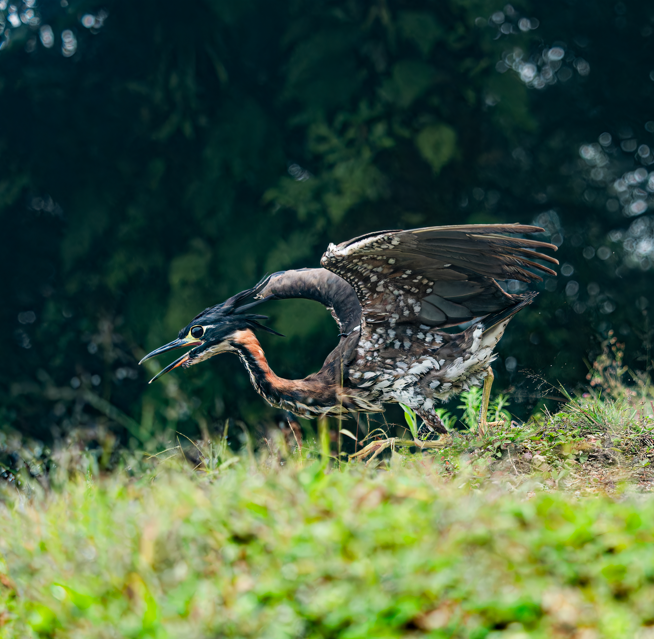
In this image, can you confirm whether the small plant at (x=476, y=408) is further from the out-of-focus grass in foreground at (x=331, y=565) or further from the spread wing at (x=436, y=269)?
the out-of-focus grass in foreground at (x=331, y=565)

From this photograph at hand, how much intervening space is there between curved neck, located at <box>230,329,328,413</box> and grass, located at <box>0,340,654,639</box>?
161cm

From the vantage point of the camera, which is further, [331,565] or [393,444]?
[393,444]

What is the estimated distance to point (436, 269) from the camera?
408cm

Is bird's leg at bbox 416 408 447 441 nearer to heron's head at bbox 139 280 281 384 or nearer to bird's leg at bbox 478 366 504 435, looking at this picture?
bird's leg at bbox 478 366 504 435

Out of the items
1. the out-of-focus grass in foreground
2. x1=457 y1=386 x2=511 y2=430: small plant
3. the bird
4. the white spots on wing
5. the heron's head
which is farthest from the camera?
x1=457 y1=386 x2=511 y2=430: small plant

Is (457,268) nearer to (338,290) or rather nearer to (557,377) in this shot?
(338,290)

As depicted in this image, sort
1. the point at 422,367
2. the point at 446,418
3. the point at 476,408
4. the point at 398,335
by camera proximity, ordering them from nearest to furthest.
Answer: the point at 422,367 → the point at 398,335 → the point at 476,408 → the point at 446,418

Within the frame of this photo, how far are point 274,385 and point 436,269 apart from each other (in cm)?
139

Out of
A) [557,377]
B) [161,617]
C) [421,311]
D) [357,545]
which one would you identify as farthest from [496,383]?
[161,617]

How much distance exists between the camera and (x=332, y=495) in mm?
2133

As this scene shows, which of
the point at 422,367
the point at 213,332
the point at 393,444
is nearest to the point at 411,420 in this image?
the point at 422,367

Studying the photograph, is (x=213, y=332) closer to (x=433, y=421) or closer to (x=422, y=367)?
(x=422, y=367)

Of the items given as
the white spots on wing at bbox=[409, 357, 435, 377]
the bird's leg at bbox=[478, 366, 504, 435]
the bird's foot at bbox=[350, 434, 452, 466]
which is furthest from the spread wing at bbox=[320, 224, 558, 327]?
the bird's foot at bbox=[350, 434, 452, 466]

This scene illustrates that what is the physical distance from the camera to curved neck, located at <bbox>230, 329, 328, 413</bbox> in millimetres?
4246
